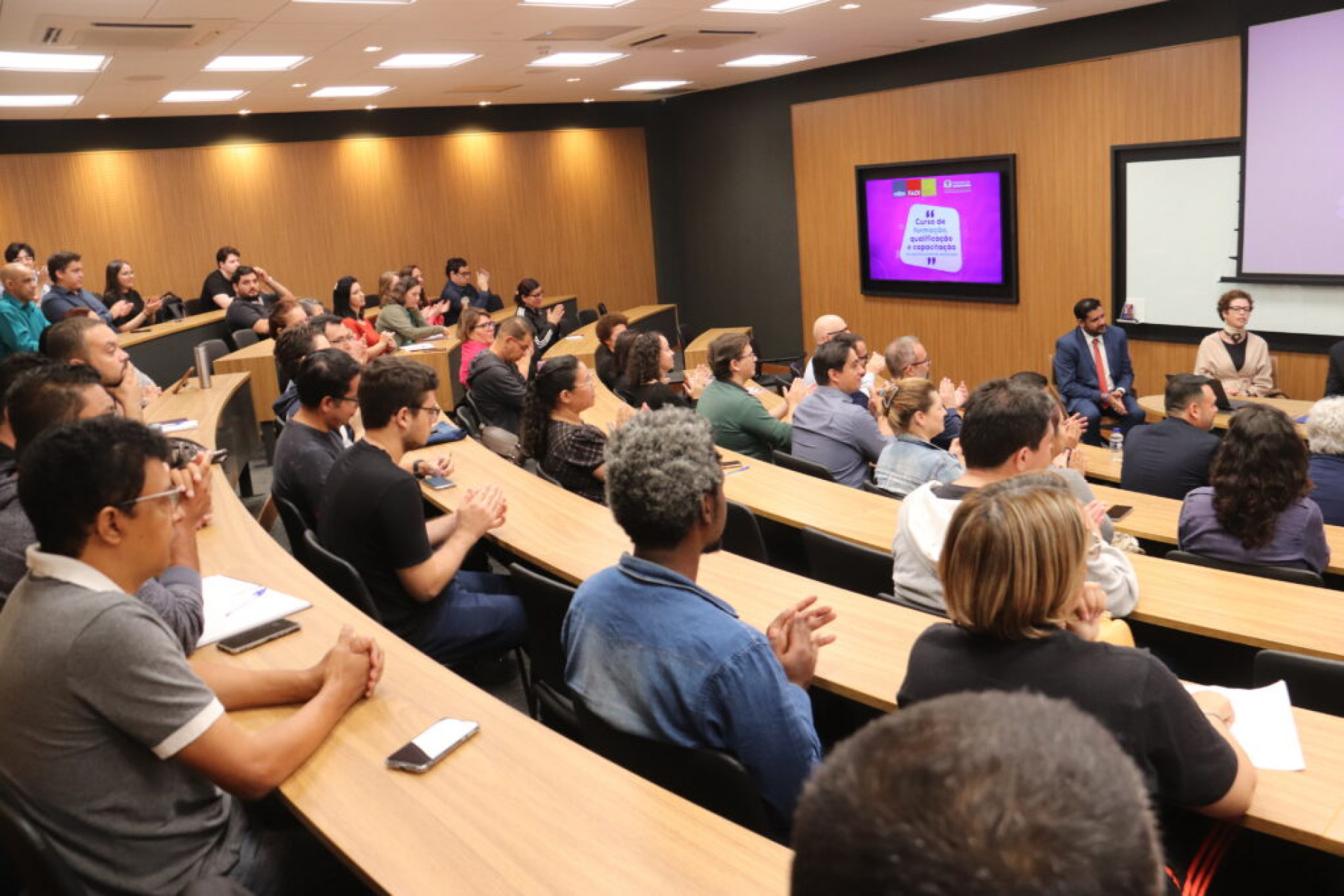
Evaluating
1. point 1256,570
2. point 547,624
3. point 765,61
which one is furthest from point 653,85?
point 547,624

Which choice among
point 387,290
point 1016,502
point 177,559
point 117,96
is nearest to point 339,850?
point 177,559

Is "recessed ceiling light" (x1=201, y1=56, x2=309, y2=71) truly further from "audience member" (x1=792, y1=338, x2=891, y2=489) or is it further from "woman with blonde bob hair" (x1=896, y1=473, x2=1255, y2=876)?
"woman with blonde bob hair" (x1=896, y1=473, x2=1255, y2=876)

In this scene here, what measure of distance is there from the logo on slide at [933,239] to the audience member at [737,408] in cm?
557

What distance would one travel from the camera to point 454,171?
13.7 m

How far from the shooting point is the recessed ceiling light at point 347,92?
1036 centimetres

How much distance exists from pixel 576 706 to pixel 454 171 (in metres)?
12.5

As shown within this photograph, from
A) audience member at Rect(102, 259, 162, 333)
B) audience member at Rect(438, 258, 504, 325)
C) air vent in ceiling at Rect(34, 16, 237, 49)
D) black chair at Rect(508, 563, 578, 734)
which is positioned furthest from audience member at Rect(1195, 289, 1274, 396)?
audience member at Rect(102, 259, 162, 333)

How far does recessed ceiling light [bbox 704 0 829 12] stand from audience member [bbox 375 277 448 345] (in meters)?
4.16

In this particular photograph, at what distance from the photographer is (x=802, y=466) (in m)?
4.97

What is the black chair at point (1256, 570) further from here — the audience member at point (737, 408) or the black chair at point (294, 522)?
the black chair at point (294, 522)

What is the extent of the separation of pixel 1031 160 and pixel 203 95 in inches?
297

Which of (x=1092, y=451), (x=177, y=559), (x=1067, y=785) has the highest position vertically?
(x=1067, y=785)

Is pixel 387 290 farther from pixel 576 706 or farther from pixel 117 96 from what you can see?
pixel 576 706

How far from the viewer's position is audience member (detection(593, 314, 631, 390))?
7820 mm
